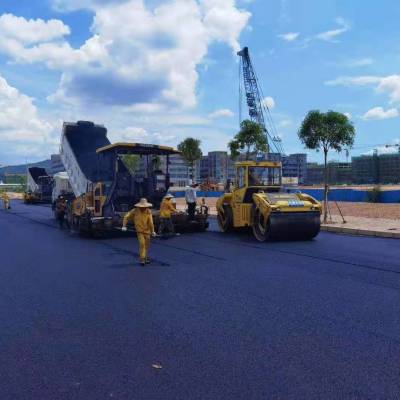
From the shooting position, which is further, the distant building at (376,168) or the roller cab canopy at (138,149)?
the distant building at (376,168)

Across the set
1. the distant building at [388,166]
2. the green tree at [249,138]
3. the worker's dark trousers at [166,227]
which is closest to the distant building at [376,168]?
the distant building at [388,166]

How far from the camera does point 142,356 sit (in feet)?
15.5

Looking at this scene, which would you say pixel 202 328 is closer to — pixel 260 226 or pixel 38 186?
pixel 260 226

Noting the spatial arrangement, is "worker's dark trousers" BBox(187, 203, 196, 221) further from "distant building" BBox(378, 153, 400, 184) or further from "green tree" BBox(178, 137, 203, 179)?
"distant building" BBox(378, 153, 400, 184)

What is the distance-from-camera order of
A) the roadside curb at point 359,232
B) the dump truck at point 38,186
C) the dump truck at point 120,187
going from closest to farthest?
the roadside curb at point 359,232 < the dump truck at point 120,187 < the dump truck at point 38,186

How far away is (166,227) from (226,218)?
76.7 inches

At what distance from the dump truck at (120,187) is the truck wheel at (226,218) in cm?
65

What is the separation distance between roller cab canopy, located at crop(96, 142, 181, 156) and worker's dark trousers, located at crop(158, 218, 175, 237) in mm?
2240

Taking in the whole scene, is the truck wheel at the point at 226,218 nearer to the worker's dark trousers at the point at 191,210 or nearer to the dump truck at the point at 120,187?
the dump truck at the point at 120,187

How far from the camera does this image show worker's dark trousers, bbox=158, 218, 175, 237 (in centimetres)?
1524

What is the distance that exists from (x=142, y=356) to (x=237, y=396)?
1.18 m

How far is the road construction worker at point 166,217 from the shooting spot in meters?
14.8

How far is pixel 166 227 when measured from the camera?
1551cm

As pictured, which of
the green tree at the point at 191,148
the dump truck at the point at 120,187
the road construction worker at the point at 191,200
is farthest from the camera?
the green tree at the point at 191,148
